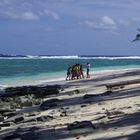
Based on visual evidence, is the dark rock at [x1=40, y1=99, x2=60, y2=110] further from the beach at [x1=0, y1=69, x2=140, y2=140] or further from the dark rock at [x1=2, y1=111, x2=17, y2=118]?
the dark rock at [x1=2, y1=111, x2=17, y2=118]

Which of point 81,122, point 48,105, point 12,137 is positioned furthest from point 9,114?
point 12,137

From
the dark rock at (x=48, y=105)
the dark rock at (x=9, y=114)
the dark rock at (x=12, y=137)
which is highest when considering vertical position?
the dark rock at (x=48, y=105)

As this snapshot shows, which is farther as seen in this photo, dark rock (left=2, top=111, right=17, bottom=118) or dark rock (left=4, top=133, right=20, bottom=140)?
dark rock (left=2, top=111, right=17, bottom=118)

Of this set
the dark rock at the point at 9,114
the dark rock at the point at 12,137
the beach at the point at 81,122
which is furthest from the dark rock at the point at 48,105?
the dark rock at the point at 12,137

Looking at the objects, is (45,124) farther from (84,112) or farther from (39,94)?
(39,94)

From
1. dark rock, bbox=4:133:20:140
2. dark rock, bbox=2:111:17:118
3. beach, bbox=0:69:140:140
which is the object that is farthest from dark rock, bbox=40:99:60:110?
dark rock, bbox=4:133:20:140

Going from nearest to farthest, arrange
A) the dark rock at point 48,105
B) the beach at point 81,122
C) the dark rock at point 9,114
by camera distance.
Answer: the beach at point 81,122 < the dark rock at point 9,114 < the dark rock at point 48,105

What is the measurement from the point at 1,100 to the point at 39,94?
2.43 metres

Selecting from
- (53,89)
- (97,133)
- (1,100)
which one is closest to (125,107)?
(97,133)

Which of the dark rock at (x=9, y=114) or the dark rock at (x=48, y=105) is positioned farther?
the dark rock at (x=48, y=105)

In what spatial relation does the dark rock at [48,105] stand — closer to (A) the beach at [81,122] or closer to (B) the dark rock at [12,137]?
(A) the beach at [81,122]

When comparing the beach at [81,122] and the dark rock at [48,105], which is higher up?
the dark rock at [48,105]

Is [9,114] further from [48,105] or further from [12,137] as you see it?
[12,137]

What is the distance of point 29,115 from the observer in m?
19.9
